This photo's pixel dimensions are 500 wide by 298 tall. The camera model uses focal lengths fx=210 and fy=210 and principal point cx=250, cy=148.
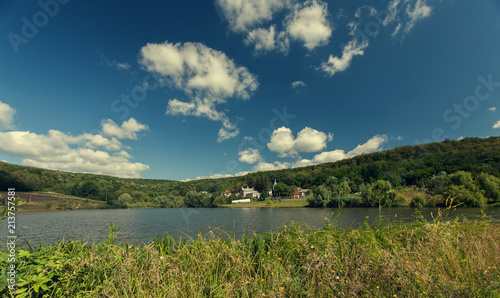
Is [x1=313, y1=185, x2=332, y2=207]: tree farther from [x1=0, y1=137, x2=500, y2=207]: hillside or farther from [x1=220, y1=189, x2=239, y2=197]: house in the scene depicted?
[x1=220, y1=189, x2=239, y2=197]: house

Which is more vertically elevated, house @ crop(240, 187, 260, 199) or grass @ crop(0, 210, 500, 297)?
grass @ crop(0, 210, 500, 297)

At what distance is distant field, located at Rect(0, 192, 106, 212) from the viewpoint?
75.2 metres

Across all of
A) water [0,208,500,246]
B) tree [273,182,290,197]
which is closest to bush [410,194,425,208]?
water [0,208,500,246]

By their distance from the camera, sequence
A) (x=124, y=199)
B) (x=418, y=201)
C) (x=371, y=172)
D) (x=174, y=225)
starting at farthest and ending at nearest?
(x=124, y=199)
(x=371, y=172)
(x=418, y=201)
(x=174, y=225)

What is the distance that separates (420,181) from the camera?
7181cm

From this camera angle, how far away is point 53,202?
82.4 meters

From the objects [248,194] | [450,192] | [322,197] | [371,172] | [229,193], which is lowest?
[229,193]

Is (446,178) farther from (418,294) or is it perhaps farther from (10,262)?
(10,262)

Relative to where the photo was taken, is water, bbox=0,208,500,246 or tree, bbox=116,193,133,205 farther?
tree, bbox=116,193,133,205

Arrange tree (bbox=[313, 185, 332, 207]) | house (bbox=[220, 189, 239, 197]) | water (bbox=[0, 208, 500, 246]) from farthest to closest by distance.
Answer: house (bbox=[220, 189, 239, 197]) < tree (bbox=[313, 185, 332, 207]) < water (bbox=[0, 208, 500, 246])

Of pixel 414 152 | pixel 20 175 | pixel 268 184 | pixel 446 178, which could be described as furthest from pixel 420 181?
pixel 20 175

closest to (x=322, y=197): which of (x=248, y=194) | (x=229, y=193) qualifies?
(x=248, y=194)

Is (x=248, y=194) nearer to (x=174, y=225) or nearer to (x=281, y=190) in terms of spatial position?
(x=281, y=190)

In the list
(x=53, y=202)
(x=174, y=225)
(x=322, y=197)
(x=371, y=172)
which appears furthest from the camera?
(x=371, y=172)
